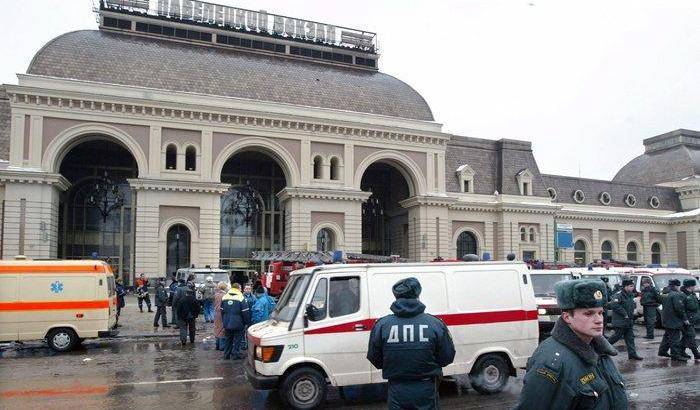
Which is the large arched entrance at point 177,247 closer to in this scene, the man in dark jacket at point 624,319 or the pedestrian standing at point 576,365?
the man in dark jacket at point 624,319

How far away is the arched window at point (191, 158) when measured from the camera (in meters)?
37.0

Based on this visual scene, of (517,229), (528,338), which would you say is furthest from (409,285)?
(517,229)

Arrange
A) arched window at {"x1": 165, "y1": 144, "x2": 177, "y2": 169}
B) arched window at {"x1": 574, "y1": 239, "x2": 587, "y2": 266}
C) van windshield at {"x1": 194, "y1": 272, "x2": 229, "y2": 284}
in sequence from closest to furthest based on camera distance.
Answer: van windshield at {"x1": 194, "y1": 272, "x2": 229, "y2": 284} < arched window at {"x1": 165, "y1": 144, "x2": 177, "y2": 169} < arched window at {"x1": 574, "y1": 239, "x2": 587, "y2": 266}

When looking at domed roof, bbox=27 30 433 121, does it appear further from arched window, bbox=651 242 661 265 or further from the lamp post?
arched window, bbox=651 242 661 265

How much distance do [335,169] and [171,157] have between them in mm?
11255

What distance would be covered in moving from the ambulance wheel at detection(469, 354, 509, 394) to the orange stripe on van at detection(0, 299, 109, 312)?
11.0 meters

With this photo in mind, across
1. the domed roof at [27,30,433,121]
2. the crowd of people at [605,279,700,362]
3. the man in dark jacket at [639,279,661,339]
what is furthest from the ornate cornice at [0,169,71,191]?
the man in dark jacket at [639,279,661,339]

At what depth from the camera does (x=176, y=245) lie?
36.5m

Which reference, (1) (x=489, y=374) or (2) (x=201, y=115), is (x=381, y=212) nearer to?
(2) (x=201, y=115)

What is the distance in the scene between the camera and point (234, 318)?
13781 millimetres

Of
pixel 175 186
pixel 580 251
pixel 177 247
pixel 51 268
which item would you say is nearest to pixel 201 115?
pixel 175 186

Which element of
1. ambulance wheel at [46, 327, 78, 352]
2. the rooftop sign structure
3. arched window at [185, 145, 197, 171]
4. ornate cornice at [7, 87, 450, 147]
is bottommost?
ambulance wheel at [46, 327, 78, 352]

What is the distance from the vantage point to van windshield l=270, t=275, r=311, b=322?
9.19m

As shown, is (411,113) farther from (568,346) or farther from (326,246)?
(568,346)
